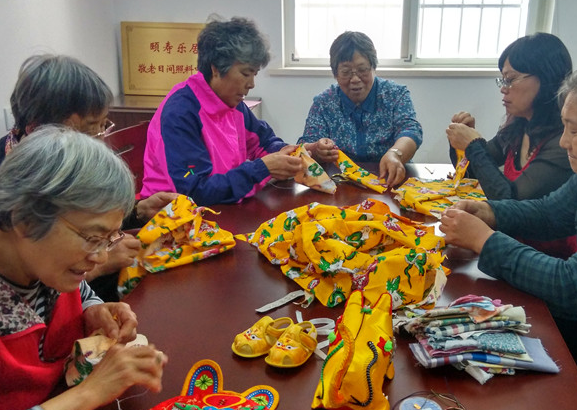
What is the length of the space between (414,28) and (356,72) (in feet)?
5.39

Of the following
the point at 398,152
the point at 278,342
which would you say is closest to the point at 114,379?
the point at 278,342

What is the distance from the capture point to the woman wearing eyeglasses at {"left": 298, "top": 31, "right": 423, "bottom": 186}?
9.38 feet

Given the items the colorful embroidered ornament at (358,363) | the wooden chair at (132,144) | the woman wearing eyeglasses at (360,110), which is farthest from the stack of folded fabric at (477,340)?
the woman wearing eyeglasses at (360,110)

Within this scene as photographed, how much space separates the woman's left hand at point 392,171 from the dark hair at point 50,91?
128 cm

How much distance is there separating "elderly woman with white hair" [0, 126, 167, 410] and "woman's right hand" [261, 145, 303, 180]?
3.71 feet

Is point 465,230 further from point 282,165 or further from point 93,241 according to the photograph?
point 93,241

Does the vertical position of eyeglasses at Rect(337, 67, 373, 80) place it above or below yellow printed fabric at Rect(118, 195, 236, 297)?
above

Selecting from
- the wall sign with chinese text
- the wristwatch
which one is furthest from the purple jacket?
the wall sign with chinese text

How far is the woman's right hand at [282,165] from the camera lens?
7.03ft

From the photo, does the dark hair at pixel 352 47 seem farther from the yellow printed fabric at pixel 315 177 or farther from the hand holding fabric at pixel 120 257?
the hand holding fabric at pixel 120 257

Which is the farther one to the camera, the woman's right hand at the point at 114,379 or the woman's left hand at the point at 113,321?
the woman's left hand at the point at 113,321

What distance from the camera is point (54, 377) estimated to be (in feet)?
3.35

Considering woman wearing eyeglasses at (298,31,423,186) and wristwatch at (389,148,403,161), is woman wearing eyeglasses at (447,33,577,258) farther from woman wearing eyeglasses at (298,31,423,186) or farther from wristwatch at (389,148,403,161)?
woman wearing eyeglasses at (298,31,423,186)

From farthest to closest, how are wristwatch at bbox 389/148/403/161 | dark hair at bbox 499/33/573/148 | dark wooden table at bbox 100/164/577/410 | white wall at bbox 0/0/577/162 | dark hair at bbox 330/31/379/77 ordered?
1. white wall at bbox 0/0/577/162
2. dark hair at bbox 330/31/379/77
3. wristwatch at bbox 389/148/403/161
4. dark hair at bbox 499/33/573/148
5. dark wooden table at bbox 100/164/577/410
